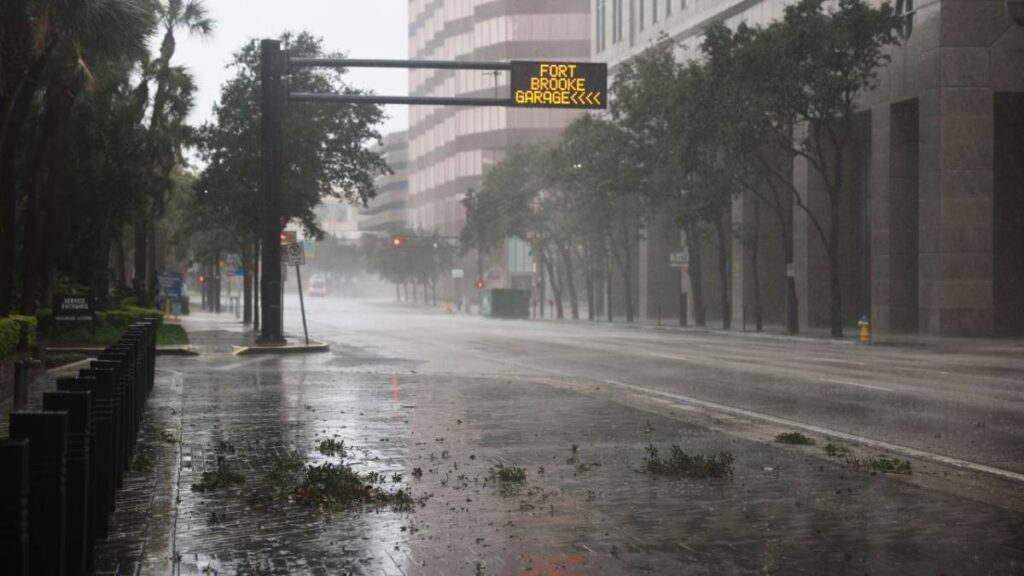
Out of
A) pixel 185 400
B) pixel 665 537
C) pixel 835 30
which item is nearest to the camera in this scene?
pixel 665 537

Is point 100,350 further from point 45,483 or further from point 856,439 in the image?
point 45,483

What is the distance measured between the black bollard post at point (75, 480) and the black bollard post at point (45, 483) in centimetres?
74

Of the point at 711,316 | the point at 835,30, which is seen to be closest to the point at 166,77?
the point at 835,30

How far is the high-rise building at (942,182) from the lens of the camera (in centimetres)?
4478

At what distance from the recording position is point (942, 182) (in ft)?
148

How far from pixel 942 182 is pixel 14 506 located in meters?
44.0

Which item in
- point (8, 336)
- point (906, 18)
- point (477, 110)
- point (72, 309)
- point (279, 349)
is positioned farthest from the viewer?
point (477, 110)

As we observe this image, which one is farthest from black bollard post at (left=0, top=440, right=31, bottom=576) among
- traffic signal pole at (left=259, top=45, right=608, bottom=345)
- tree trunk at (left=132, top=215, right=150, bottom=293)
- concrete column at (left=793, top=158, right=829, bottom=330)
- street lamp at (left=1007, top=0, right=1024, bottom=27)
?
concrete column at (left=793, top=158, right=829, bottom=330)

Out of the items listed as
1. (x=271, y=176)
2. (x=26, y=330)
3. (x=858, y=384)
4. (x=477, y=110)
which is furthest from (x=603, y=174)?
(x=477, y=110)

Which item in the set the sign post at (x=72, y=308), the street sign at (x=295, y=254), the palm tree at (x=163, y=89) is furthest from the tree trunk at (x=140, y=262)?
the sign post at (x=72, y=308)

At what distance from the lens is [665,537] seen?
7.99m

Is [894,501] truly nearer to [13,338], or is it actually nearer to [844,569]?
[844,569]

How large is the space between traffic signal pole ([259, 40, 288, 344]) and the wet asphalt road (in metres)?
2.80

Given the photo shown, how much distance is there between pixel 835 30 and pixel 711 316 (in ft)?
114
